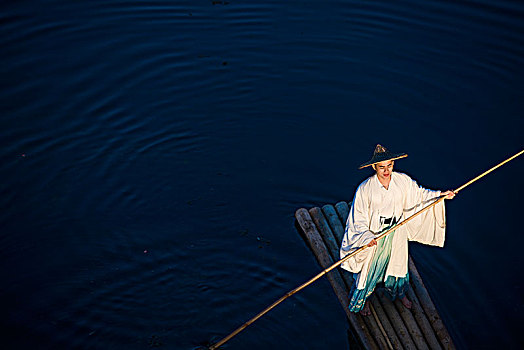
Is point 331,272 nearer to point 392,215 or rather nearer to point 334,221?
point 334,221

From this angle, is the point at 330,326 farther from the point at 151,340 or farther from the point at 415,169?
the point at 415,169

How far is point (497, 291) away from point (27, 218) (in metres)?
5.94

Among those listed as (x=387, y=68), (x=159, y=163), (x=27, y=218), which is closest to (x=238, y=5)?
(x=387, y=68)

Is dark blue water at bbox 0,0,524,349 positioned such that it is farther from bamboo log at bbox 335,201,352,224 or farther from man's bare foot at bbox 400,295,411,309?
man's bare foot at bbox 400,295,411,309

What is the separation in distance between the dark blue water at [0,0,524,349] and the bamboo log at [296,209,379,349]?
380 millimetres

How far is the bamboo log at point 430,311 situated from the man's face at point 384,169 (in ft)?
4.60

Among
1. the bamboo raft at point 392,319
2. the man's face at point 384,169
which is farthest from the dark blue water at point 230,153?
the man's face at point 384,169

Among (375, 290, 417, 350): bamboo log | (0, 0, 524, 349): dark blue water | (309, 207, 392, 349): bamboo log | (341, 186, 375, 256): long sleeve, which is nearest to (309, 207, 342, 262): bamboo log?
(309, 207, 392, 349): bamboo log

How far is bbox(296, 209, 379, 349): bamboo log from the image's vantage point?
215 inches

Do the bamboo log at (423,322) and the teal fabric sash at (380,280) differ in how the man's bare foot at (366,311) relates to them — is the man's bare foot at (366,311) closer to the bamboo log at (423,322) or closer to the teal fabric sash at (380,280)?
the teal fabric sash at (380,280)

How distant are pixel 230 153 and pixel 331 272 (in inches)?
117

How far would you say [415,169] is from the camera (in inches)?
319

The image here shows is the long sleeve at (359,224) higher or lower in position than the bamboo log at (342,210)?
lower

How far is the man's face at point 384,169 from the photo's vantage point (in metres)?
5.02
